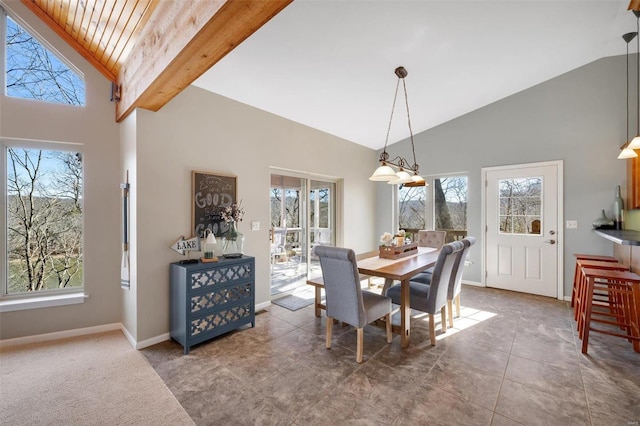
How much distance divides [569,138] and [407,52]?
2.95m

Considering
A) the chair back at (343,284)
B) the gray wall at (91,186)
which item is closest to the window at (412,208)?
the chair back at (343,284)

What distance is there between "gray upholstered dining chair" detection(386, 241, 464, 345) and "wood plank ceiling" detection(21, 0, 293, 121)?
7.55 feet

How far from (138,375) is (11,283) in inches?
72.7

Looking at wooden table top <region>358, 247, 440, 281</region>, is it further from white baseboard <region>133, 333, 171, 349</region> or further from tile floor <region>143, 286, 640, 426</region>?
white baseboard <region>133, 333, 171, 349</region>

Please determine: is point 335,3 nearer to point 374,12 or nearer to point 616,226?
point 374,12

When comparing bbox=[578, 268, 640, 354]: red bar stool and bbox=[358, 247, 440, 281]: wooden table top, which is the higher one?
bbox=[358, 247, 440, 281]: wooden table top

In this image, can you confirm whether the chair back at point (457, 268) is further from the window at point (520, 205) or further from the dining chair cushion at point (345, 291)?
the window at point (520, 205)

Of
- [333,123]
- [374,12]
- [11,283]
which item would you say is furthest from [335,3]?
[11,283]

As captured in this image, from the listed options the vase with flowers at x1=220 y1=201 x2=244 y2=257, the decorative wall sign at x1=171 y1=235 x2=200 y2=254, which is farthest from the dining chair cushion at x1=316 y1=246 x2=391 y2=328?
the decorative wall sign at x1=171 y1=235 x2=200 y2=254

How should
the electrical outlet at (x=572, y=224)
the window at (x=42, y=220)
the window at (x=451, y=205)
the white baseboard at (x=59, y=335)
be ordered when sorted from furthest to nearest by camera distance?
the window at (x=451, y=205) < the electrical outlet at (x=572, y=224) < the window at (x=42, y=220) < the white baseboard at (x=59, y=335)

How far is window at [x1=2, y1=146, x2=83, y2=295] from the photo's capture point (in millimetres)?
2729

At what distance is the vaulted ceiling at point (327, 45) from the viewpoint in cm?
180

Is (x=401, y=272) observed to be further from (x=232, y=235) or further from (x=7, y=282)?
(x=7, y=282)

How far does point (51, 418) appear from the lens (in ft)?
5.68
